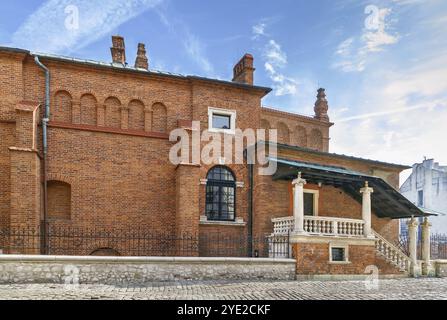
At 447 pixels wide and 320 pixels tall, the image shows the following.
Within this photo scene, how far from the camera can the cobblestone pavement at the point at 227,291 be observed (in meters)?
8.80

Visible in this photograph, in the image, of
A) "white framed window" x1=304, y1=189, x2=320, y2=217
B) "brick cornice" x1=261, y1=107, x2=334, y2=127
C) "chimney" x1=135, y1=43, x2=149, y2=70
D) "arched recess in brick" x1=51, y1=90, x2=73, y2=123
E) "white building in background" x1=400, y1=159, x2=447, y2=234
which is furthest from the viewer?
"white building in background" x1=400, y1=159, x2=447, y2=234

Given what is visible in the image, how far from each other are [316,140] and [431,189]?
1439cm

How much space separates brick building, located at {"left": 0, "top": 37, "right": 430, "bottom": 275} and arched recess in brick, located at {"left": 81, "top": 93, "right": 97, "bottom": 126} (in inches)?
1.6

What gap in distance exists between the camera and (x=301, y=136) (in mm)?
28172

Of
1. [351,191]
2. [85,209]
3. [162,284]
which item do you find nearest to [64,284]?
[162,284]

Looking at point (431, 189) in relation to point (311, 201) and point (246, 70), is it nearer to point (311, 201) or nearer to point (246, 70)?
point (311, 201)

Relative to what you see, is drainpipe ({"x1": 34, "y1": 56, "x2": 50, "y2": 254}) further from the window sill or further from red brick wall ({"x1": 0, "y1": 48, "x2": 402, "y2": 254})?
the window sill

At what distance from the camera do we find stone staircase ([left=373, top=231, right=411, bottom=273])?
1499cm

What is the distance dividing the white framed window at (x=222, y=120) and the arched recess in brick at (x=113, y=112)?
3.96 m

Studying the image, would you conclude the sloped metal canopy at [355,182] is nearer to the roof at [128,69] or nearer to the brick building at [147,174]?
the brick building at [147,174]

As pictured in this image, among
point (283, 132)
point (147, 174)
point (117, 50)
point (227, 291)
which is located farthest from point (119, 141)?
point (283, 132)

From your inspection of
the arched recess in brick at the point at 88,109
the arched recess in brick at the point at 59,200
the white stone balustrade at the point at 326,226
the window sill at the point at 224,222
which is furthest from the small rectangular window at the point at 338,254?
the arched recess in brick at the point at 88,109

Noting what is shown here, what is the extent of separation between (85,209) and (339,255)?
10.2 m

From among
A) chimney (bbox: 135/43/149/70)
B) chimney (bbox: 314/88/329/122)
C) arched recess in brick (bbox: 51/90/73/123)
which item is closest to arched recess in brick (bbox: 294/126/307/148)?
chimney (bbox: 314/88/329/122)
